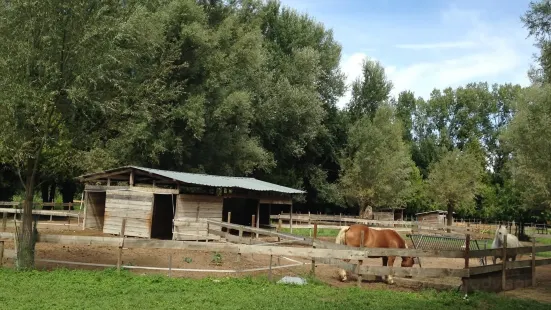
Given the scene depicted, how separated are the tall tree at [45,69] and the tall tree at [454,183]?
44.2 m

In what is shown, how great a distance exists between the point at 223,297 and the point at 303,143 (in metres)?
35.3

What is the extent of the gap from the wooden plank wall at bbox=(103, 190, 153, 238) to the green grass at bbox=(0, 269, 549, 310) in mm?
10926

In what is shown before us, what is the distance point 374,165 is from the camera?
48750 millimetres

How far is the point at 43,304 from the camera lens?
8320mm

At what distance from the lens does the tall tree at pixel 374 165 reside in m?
48.6

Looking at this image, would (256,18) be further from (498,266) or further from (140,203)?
(498,266)

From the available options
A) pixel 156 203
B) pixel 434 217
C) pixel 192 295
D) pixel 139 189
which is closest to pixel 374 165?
pixel 434 217

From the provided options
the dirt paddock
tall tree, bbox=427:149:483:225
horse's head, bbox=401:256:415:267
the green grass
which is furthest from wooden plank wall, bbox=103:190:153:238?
tall tree, bbox=427:149:483:225

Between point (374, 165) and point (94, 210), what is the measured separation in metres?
29.0

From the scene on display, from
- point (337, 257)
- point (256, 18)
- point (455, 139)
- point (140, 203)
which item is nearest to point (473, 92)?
point (455, 139)

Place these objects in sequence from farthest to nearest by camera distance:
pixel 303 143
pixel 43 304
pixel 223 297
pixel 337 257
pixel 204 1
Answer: pixel 303 143
pixel 204 1
pixel 337 257
pixel 223 297
pixel 43 304

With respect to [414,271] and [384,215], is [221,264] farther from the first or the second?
[384,215]

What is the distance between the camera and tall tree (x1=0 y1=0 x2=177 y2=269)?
457 inches

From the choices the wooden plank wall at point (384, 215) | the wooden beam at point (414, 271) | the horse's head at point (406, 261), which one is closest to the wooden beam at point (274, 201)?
the horse's head at point (406, 261)
